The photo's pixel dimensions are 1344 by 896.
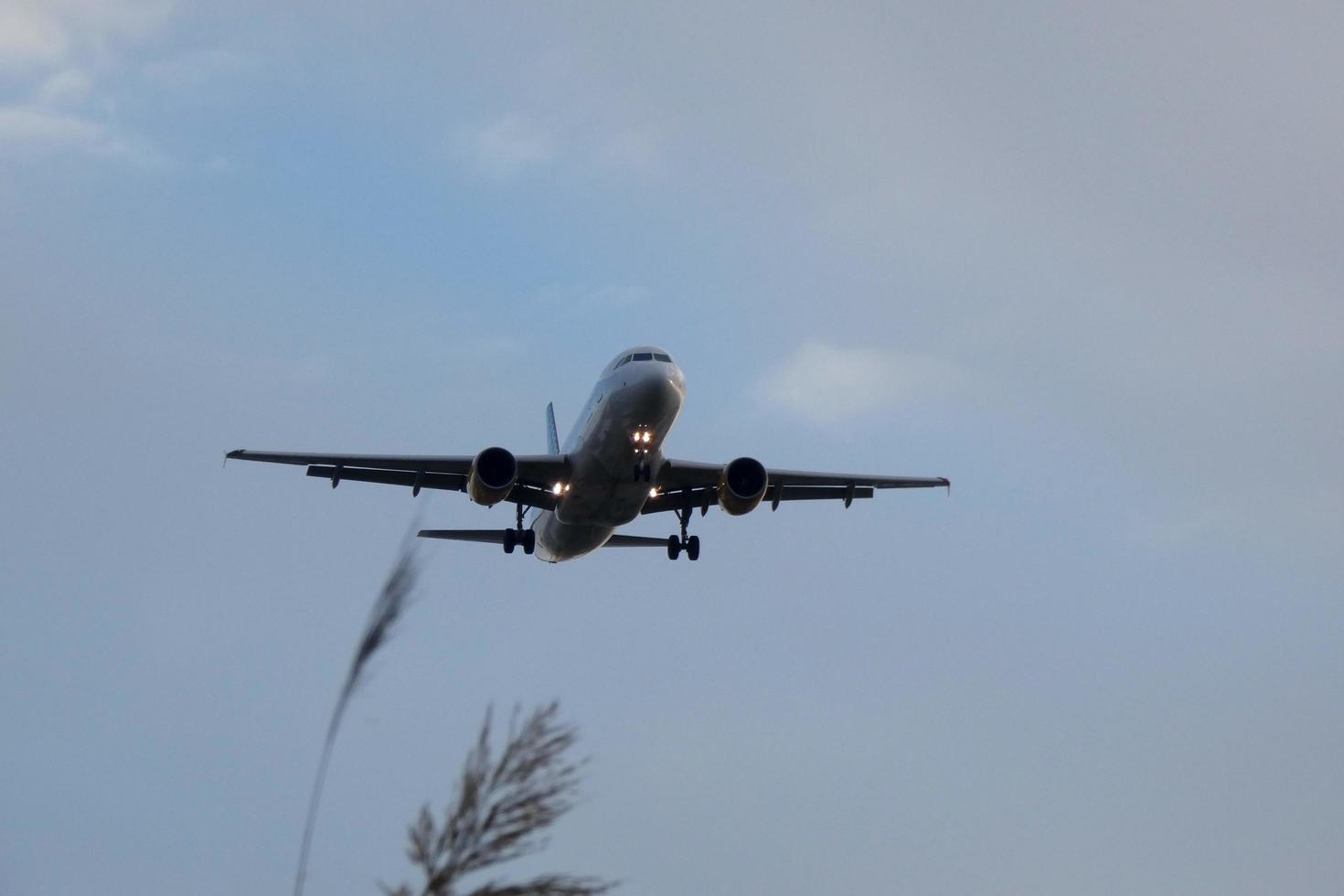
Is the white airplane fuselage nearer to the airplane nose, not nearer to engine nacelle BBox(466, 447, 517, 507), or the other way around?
the airplane nose

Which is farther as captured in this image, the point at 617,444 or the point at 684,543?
the point at 684,543

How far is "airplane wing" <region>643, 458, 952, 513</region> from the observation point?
36.1 m

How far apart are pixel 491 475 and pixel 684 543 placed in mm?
6872

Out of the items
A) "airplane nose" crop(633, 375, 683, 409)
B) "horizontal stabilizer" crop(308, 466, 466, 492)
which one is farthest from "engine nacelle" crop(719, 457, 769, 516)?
"horizontal stabilizer" crop(308, 466, 466, 492)

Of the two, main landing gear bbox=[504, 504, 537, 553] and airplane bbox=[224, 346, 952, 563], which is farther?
main landing gear bbox=[504, 504, 537, 553]

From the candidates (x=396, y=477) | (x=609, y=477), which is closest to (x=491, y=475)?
(x=609, y=477)

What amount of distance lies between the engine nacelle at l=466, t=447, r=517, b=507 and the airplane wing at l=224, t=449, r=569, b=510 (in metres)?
0.68

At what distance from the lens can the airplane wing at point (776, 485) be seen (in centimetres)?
3609

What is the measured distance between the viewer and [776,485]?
38656 mm

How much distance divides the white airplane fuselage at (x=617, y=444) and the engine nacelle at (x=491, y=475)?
52.2 inches

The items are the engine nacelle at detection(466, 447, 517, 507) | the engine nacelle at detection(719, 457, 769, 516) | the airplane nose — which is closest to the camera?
the airplane nose

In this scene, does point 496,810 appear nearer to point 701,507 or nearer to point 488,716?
point 488,716

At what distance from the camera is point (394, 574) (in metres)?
4.03

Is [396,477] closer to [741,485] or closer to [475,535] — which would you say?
[475,535]
